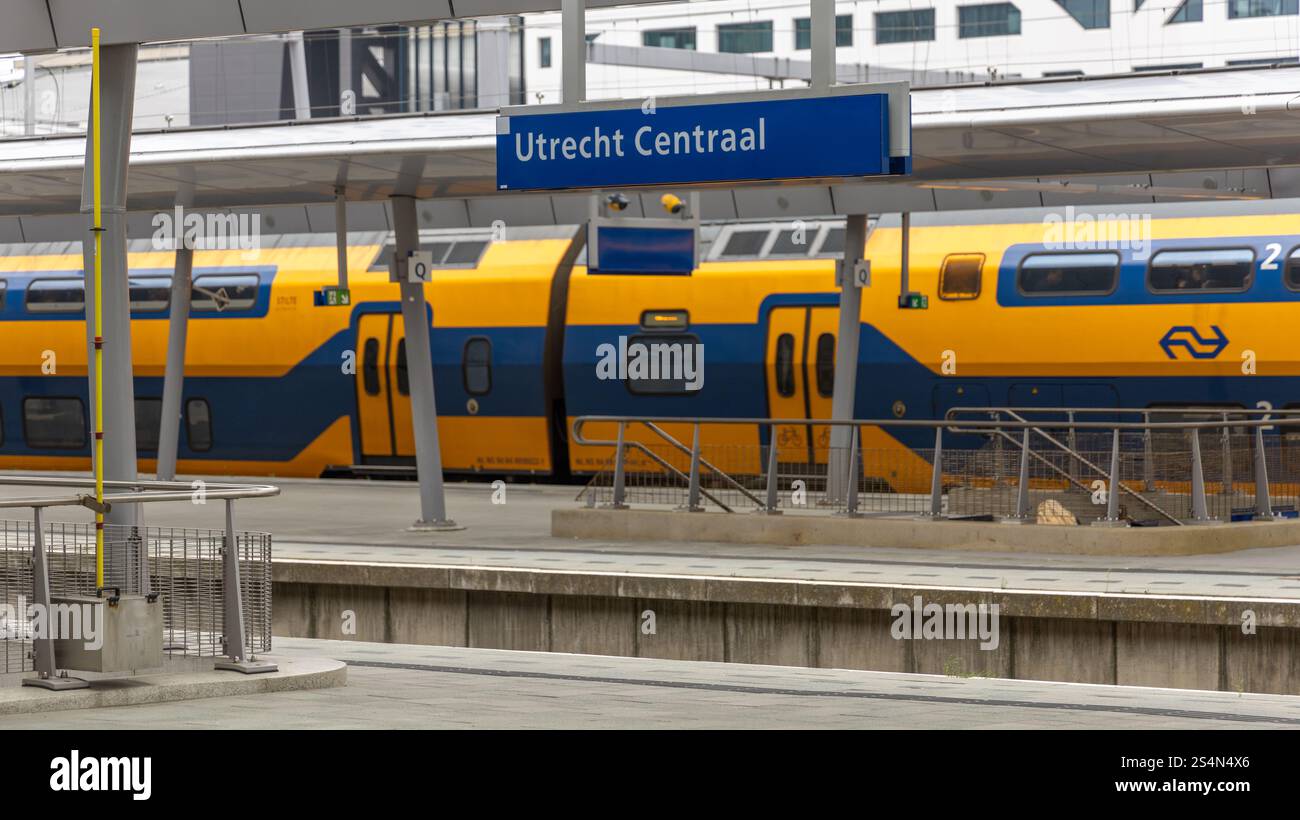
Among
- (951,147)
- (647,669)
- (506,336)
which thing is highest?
(951,147)

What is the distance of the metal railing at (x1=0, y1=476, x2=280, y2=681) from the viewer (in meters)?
9.75

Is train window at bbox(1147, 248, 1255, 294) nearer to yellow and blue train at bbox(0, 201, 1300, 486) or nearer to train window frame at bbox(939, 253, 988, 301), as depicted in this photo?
yellow and blue train at bbox(0, 201, 1300, 486)

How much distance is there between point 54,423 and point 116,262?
1637 cm

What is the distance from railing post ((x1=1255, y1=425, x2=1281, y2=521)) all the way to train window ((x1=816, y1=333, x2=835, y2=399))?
6487 mm

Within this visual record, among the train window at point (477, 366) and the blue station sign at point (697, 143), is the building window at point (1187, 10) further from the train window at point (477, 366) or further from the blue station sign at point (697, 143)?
the train window at point (477, 366)

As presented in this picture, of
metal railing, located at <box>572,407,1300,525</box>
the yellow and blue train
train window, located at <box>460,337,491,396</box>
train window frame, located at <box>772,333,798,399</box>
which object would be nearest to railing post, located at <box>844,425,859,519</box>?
metal railing, located at <box>572,407,1300,525</box>

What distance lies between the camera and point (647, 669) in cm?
1167

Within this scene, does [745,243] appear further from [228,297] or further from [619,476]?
[228,297]

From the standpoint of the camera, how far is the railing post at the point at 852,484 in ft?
56.9

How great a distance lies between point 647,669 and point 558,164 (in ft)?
11.6

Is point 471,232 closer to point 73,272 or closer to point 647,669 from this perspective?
point 73,272

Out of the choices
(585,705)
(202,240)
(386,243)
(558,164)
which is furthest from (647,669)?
(202,240)

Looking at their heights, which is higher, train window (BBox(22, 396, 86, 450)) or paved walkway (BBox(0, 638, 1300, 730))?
train window (BBox(22, 396, 86, 450))

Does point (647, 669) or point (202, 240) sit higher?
point (202, 240)
